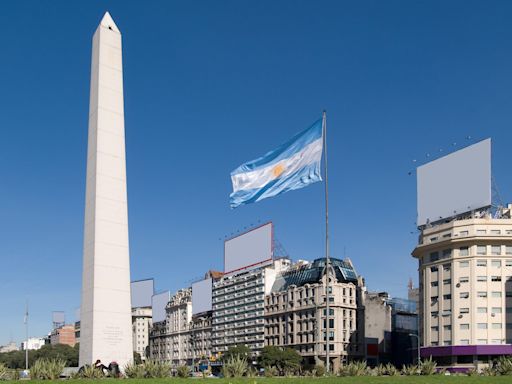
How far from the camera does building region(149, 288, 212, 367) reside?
15700 centimetres

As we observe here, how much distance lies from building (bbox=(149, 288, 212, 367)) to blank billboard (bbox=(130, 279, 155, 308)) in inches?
320

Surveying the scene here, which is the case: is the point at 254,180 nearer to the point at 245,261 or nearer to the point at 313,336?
the point at 313,336

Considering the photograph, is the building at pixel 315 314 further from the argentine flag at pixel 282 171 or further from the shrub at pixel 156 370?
the shrub at pixel 156 370

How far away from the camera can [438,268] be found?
3474 inches

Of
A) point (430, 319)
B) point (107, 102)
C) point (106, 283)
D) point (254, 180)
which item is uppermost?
point (107, 102)

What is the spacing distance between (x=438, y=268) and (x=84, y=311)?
5907cm

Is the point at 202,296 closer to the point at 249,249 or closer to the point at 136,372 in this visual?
the point at 249,249

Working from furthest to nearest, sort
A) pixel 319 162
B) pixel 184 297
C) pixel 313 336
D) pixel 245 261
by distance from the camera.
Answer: pixel 184 297 < pixel 245 261 < pixel 313 336 < pixel 319 162

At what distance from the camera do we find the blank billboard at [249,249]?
128875 mm

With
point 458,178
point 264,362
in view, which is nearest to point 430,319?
point 458,178

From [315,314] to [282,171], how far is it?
8409 cm

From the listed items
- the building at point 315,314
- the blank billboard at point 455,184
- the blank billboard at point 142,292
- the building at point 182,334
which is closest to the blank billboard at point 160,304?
the building at point 182,334

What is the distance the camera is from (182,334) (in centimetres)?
16862

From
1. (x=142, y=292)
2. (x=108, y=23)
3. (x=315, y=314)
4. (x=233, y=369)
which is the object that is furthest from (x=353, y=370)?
(x=142, y=292)
